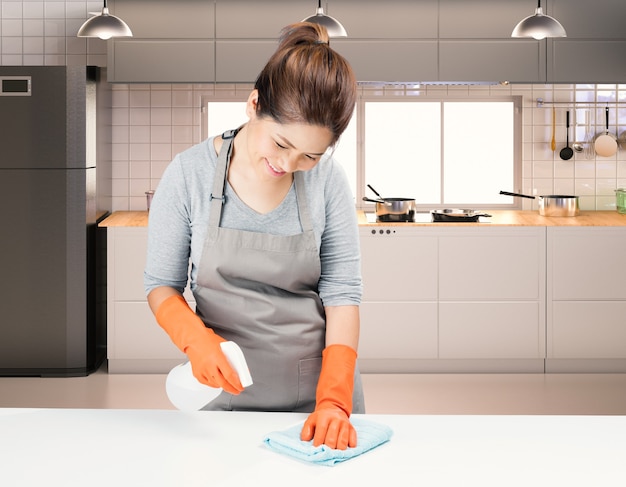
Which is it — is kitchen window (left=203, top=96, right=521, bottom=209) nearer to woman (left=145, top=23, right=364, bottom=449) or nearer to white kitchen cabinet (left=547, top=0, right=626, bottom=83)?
white kitchen cabinet (left=547, top=0, right=626, bottom=83)

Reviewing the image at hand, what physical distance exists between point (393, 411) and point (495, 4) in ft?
7.65

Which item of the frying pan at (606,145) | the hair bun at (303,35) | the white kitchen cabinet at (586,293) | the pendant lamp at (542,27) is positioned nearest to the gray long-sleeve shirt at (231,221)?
the hair bun at (303,35)

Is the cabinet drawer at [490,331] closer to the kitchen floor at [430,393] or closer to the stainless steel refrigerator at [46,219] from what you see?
the kitchen floor at [430,393]

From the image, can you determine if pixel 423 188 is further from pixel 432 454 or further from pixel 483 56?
pixel 432 454

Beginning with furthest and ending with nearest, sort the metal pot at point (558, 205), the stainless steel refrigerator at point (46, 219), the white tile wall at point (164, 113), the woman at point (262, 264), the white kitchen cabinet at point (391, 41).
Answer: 1. the white tile wall at point (164, 113)
2. the metal pot at point (558, 205)
3. the white kitchen cabinet at point (391, 41)
4. the stainless steel refrigerator at point (46, 219)
5. the woman at point (262, 264)

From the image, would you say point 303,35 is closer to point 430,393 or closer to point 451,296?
point 430,393

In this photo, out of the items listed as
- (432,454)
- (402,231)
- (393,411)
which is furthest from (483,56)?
(432,454)

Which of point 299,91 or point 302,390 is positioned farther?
point 302,390

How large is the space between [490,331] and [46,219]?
8.08ft

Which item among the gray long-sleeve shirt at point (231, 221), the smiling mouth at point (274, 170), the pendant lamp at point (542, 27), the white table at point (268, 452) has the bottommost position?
the white table at point (268, 452)

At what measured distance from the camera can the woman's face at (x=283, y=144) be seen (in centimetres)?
168

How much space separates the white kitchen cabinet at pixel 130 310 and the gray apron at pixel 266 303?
2.86 meters

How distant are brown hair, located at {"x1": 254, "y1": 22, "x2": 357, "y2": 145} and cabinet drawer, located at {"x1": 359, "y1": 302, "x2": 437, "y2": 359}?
128 inches

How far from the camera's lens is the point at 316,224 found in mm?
1975
